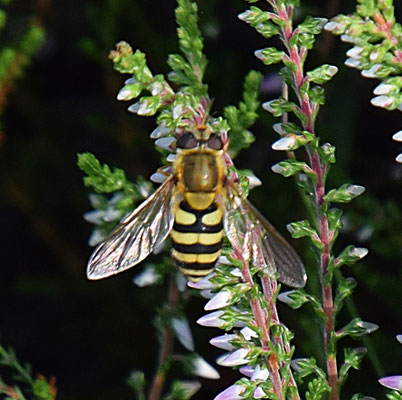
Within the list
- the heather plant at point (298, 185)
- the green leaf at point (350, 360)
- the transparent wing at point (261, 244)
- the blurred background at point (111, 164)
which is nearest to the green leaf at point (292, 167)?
the heather plant at point (298, 185)

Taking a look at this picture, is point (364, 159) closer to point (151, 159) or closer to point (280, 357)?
point (151, 159)

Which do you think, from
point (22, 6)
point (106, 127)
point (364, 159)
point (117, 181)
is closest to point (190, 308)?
point (106, 127)

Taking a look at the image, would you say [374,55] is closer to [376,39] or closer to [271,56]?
[376,39]

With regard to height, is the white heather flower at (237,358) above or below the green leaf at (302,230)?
below

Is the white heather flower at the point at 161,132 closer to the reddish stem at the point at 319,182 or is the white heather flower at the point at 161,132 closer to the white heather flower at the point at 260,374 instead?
the reddish stem at the point at 319,182

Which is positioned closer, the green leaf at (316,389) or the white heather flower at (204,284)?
the green leaf at (316,389)

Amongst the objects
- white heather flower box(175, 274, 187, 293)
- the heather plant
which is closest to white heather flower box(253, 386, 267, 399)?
the heather plant

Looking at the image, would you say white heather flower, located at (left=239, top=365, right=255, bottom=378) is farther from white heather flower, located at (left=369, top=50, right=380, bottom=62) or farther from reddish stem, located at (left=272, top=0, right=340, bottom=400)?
white heather flower, located at (left=369, top=50, right=380, bottom=62)
